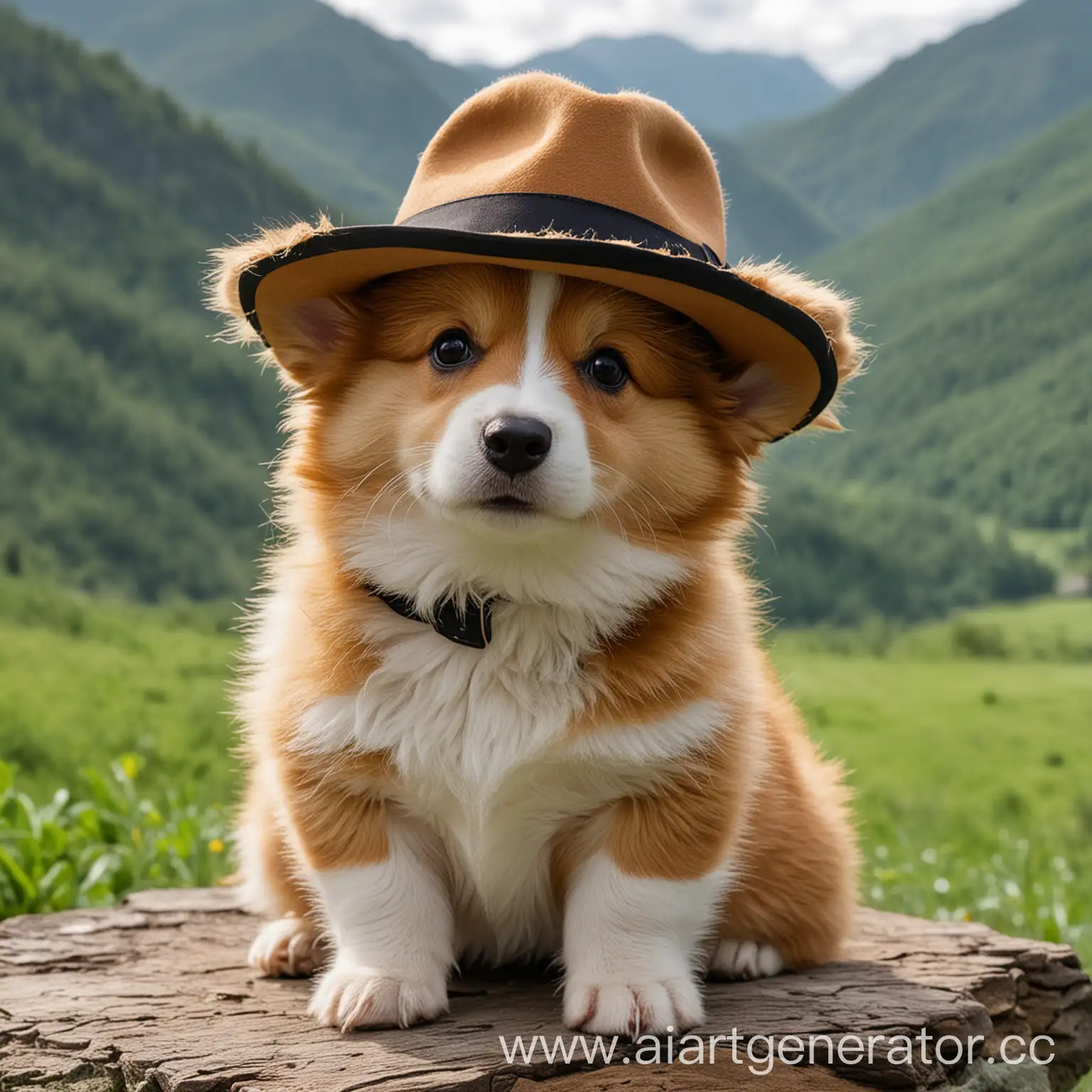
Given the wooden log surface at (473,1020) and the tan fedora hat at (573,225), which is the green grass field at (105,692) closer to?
the wooden log surface at (473,1020)

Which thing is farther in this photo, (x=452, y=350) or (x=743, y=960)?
(x=743, y=960)

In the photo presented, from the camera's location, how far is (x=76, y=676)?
6.57 metres

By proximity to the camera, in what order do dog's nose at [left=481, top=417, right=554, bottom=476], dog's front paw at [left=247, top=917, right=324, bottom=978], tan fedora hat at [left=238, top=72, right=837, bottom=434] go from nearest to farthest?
1. dog's nose at [left=481, top=417, right=554, bottom=476]
2. tan fedora hat at [left=238, top=72, right=837, bottom=434]
3. dog's front paw at [left=247, top=917, right=324, bottom=978]

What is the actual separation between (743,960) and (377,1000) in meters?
0.94

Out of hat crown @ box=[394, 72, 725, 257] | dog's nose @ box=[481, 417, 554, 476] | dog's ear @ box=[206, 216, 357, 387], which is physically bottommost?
dog's nose @ box=[481, 417, 554, 476]

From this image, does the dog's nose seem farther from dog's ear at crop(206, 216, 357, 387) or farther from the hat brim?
dog's ear at crop(206, 216, 357, 387)

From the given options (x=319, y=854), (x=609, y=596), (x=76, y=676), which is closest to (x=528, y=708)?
(x=609, y=596)

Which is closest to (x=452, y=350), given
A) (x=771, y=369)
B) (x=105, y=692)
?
(x=771, y=369)

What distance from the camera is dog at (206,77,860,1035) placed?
247 centimetres

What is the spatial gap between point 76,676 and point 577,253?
16.9ft

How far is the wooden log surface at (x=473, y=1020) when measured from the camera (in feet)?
7.93

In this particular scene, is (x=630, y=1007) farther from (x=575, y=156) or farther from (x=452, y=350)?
(x=575, y=156)

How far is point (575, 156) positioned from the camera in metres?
2.57

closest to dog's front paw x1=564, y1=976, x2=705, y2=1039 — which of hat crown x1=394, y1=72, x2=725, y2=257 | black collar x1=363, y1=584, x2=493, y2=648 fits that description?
black collar x1=363, y1=584, x2=493, y2=648
